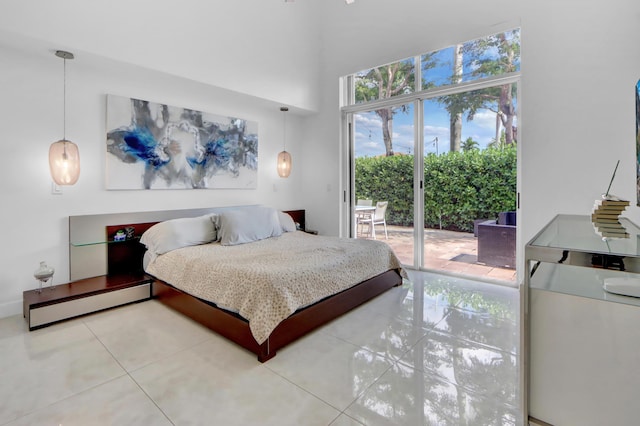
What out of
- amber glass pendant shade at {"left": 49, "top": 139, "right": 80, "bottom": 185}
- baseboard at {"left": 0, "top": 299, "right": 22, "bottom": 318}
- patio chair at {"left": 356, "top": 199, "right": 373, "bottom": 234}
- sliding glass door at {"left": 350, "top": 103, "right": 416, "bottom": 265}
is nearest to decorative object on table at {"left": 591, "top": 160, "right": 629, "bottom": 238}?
sliding glass door at {"left": 350, "top": 103, "right": 416, "bottom": 265}

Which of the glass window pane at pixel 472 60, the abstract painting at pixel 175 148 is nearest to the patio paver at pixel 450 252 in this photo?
the glass window pane at pixel 472 60

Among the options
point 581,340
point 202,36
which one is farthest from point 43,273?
point 581,340

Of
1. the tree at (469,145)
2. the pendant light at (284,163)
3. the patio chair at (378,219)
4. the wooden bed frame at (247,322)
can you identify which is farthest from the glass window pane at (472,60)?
the wooden bed frame at (247,322)

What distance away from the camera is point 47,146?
9.89 feet

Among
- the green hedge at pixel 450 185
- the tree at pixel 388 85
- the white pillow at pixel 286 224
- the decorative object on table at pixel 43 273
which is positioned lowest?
the decorative object on table at pixel 43 273

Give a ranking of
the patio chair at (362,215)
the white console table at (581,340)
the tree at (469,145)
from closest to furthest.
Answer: the white console table at (581,340), the tree at (469,145), the patio chair at (362,215)

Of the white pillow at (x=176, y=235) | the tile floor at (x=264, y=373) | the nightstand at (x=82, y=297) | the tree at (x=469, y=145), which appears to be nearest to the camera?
the tile floor at (x=264, y=373)

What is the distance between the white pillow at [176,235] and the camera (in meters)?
3.33

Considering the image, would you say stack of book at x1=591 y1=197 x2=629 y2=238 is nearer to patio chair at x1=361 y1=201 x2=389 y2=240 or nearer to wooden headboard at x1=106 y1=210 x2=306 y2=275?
patio chair at x1=361 y1=201 x2=389 y2=240

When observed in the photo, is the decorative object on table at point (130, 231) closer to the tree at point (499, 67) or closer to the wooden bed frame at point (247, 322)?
the wooden bed frame at point (247, 322)

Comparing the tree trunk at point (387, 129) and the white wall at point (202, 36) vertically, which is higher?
the white wall at point (202, 36)

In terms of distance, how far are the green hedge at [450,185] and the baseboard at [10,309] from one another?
13.6 ft

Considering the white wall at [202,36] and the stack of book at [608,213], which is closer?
the stack of book at [608,213]

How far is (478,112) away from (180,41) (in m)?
3.49
